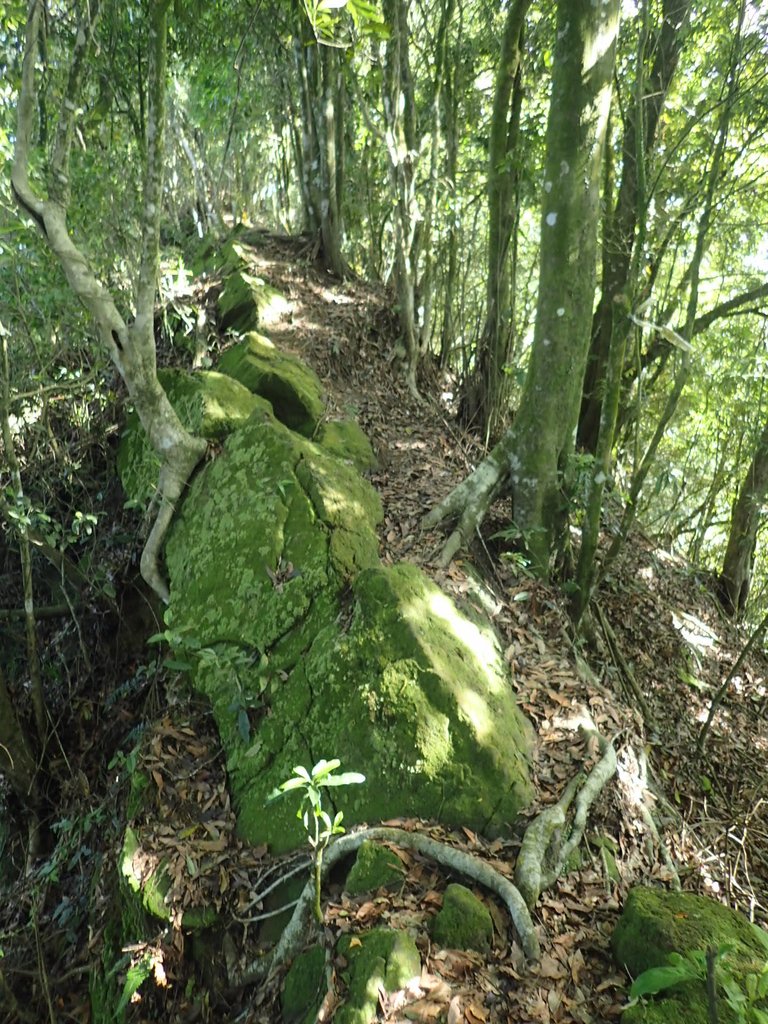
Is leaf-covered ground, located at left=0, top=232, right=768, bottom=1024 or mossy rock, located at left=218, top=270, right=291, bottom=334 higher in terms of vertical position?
mossy rock, located at left=218, top=270, right=291, bottom=334

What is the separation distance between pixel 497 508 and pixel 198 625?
2.90 meters

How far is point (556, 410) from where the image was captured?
564 centimetres

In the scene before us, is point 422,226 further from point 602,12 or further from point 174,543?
point 174,543

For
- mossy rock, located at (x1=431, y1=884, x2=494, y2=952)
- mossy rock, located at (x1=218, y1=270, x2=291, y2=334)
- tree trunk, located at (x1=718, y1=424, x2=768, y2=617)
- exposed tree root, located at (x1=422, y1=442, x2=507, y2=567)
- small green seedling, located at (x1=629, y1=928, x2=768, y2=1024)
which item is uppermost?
mossy rock, located at (x1=218, y1=270, x2=291, y2=334)

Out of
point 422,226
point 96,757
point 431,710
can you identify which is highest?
point 422,226

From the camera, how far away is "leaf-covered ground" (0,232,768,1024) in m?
2.76

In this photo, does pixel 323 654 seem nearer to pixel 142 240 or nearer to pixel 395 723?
pixel 395 723

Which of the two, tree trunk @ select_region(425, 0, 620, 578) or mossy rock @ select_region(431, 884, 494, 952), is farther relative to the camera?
tree trunk @ select_region(425, 0, 620, 578)

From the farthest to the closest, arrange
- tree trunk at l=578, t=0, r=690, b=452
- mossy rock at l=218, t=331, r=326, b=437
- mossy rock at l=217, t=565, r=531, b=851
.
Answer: tree trunk at l=578, t=0, r=690, b=452
mossy rock at l=218, t=331, r=326, b=437
mossy rock at l=217, t=565, r=531, b=851

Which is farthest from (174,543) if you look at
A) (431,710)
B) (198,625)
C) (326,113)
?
(326,113)

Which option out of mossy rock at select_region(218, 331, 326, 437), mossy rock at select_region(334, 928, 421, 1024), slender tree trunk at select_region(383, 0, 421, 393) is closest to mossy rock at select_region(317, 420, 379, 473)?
mossy rock at select_region(218, 331, 326, 437)

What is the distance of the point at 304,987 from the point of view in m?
2.73

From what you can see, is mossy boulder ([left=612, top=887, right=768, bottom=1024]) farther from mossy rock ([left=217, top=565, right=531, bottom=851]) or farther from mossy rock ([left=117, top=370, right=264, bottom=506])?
mossy rock ([left=117, top=370, right=264, bottom=506])

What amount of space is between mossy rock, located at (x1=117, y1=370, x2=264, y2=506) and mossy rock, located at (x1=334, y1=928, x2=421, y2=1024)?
4.03 metres
